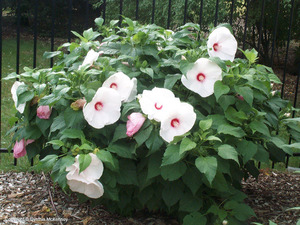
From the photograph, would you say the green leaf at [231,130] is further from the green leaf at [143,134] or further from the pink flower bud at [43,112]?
the pink flower bud at [43,112]

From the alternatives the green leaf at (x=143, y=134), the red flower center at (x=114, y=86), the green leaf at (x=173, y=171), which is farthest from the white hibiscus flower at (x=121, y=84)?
the green leaf at (x=173, y=171)

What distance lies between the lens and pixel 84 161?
1.98m

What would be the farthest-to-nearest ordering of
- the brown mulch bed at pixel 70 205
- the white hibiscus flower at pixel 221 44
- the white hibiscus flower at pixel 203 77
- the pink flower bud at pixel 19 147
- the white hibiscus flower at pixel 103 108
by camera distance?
the pink flower bud at pixel 19 147 → the brown mulch bed at pixel 70 205 → the white hibiscus flower at pixel 221 44 → the white hibiscus flower at pixel 203 77 → the white hibiscus flower at pixel 103 108

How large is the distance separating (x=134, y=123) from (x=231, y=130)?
1.60 feet

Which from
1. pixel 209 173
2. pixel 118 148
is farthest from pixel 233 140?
pixel 118 148

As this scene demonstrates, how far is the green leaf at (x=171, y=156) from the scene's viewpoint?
1.99 m

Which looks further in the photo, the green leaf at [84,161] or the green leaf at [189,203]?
the green leaf at [189,203]

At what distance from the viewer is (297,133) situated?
266 centimetres

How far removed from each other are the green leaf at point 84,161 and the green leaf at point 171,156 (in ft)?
1.13

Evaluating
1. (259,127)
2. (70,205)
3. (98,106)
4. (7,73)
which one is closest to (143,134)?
(98,106)

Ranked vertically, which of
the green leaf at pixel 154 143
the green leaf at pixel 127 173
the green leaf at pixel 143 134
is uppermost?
the green leaf at pixel 143 134

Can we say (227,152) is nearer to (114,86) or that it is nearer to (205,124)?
(205,124)

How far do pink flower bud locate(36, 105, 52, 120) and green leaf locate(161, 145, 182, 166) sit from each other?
30.5 inches

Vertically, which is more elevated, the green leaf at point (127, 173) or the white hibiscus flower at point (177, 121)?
the white hibiscus flower at point (177, 121)
